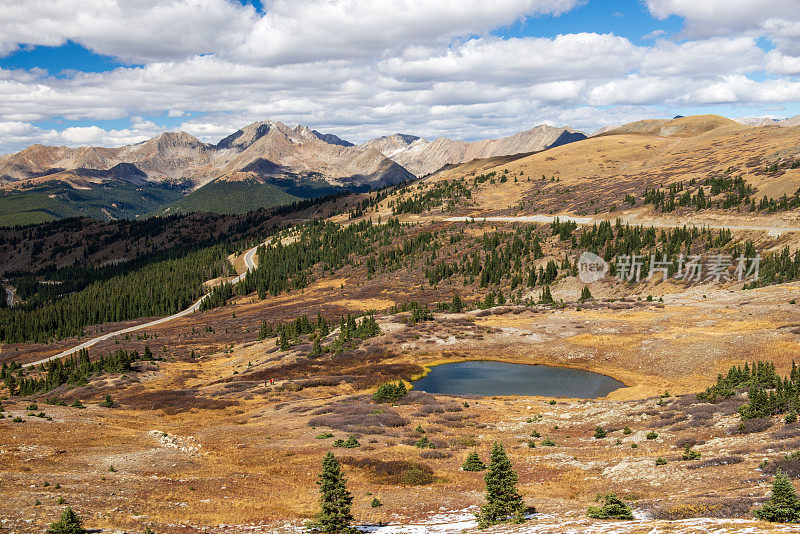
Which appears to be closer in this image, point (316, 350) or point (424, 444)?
point (424, 444)

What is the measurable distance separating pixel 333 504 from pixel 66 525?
Result: 1145 cm

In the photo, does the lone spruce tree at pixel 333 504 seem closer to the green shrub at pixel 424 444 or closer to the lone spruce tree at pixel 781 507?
the lone spruce tree at pixel 781 507

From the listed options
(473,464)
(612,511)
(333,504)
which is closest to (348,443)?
(473,464)

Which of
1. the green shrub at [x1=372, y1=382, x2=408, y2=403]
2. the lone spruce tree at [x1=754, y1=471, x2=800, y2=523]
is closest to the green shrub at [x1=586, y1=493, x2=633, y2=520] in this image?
the lone spruce tree at [x1=754, y1=471, x2=800, y2=523]

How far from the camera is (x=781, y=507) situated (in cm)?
1889

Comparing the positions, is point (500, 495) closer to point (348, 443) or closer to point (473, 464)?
point (473, 464)

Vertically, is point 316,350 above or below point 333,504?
below

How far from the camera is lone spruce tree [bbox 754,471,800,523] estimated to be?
60.8 feet

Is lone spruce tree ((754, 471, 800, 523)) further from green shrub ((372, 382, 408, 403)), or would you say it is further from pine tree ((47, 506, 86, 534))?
green shrub ((372, 382, 408, 403))

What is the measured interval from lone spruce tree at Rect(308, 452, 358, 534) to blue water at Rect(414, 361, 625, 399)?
43.0m

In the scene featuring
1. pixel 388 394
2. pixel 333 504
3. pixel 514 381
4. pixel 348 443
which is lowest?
pixel 514 381

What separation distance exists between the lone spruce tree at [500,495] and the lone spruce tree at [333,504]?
6.53 m

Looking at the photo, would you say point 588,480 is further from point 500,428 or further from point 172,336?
point 172,336

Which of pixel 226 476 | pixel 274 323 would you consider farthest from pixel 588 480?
pixel 274 323
